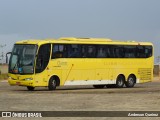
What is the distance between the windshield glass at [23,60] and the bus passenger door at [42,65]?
0.35m

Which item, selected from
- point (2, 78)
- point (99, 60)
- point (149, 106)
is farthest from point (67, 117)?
point (2, 78)

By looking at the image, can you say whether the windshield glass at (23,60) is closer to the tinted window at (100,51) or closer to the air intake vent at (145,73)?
the tinted window at (100,51)

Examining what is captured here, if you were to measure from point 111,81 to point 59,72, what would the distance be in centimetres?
520

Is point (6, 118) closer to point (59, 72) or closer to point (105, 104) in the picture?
point (105, 104)

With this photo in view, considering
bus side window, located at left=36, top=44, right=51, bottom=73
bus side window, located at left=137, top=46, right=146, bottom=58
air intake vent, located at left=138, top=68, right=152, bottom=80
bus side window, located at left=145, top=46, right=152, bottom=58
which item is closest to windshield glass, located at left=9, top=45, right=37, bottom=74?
bus side window, located at left=36, top=44, right=51, bottom=73

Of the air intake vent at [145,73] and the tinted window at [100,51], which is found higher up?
the tinted window at [100,51]

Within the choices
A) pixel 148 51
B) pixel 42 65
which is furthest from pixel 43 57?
pixel 148 51

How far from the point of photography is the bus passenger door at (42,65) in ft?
104

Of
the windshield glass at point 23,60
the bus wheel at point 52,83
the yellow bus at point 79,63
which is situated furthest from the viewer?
the bus wheel at point 52,83

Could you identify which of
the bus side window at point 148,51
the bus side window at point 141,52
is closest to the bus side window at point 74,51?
the bus side window at point 141,52

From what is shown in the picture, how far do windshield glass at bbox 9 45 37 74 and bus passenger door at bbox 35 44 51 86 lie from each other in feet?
1.14

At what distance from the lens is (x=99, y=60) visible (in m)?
35.8

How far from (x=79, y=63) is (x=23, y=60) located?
4318mm

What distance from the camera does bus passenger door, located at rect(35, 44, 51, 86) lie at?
31578mm
